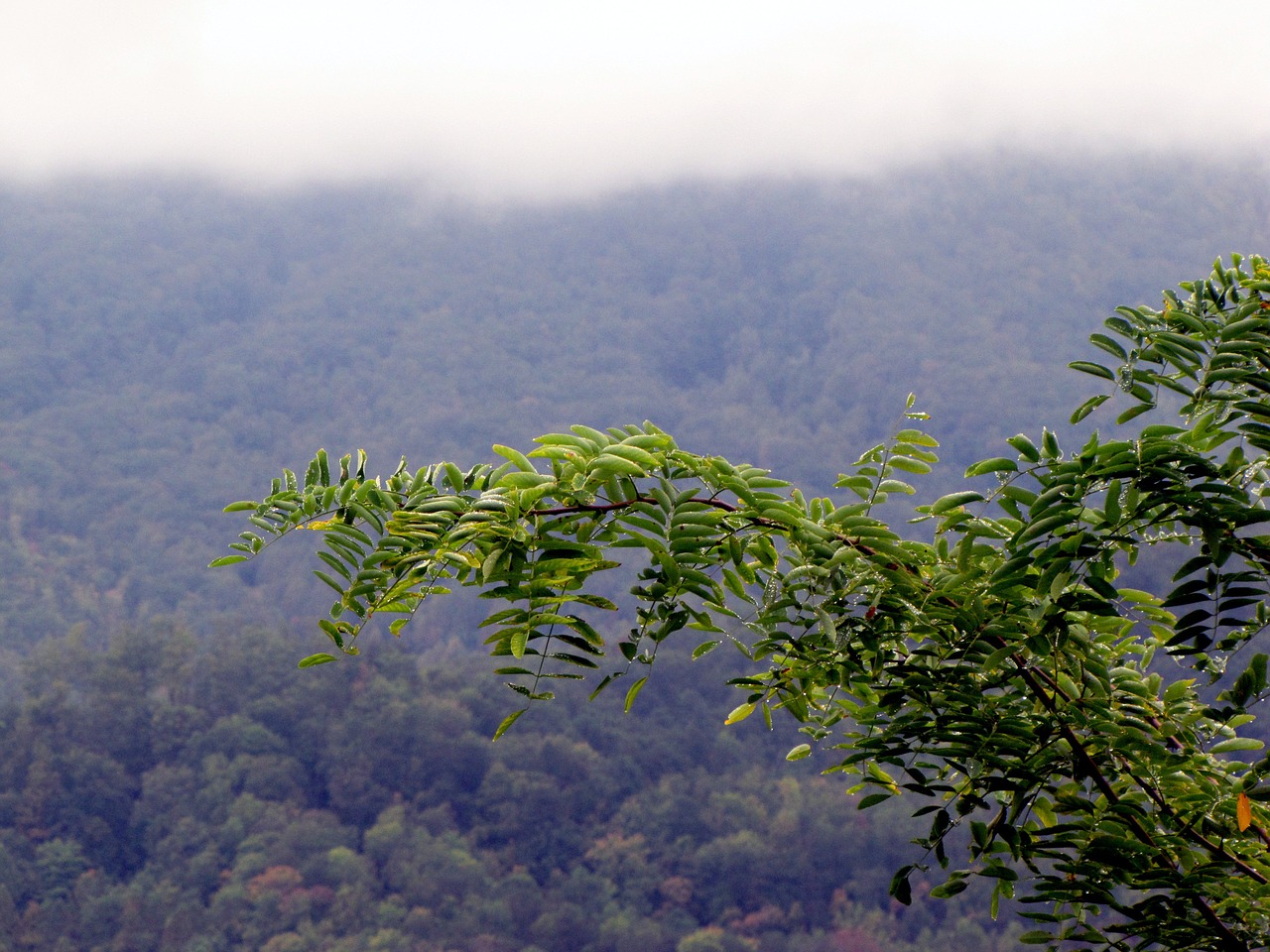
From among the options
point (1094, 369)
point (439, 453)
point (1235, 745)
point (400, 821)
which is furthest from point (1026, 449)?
point (439, 453)

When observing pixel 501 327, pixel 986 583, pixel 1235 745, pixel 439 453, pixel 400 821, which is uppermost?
pixel 986 583

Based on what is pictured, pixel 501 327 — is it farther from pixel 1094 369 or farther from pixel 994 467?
pixel 994 467

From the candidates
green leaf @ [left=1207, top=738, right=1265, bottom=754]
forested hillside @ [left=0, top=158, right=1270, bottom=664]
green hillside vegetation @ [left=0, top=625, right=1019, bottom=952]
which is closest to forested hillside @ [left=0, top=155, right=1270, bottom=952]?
green hillside vegetation @ [left=0, top=625, right=1019, bottom=952]

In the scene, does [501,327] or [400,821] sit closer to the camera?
[400,821]

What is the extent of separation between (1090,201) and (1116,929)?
8778 centimetres

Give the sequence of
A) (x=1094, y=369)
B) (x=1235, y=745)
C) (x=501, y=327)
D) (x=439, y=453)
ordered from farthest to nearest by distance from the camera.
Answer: (x=501, y=327)
(x=439, y=453)
(x=1235, y=745)
(x=1094, y=369)

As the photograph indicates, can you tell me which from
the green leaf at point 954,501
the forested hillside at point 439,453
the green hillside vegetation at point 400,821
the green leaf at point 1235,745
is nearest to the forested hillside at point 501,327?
the forested hillside at point 439,453

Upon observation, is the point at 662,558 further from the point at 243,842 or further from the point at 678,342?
the point at 678,342

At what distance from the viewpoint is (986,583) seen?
2135 millimetres

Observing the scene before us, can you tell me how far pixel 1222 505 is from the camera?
6.33ft

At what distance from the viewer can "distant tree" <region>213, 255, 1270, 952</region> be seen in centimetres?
199

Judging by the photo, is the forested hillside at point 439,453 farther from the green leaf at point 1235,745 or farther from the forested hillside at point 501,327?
the green leaf at point 1235,745

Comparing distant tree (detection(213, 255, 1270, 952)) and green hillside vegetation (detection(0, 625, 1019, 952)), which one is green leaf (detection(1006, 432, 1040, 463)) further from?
green hillside vegetation (detection(0, 625, 1019, 952))

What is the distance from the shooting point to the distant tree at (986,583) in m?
1.99
